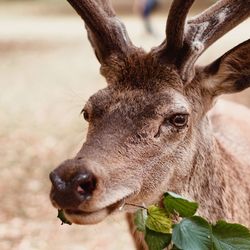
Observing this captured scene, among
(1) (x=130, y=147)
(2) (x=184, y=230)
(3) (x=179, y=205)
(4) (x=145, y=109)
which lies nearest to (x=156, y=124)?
(4) (x=145, y=109)

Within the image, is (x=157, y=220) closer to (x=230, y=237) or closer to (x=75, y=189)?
(x=230, y=237)

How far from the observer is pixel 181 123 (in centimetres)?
324

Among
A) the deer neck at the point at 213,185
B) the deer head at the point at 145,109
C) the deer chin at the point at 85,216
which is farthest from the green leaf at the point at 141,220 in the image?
the deer chin at the point at 85,216

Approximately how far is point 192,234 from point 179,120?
561 mm

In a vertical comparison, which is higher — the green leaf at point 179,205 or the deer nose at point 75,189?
the deer nose at point 75,189

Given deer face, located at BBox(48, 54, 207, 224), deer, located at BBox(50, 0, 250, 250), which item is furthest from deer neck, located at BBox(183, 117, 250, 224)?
deer face, located at BBox(48, 54, 207, 224)

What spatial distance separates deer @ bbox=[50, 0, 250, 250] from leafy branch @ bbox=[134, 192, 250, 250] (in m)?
0.08

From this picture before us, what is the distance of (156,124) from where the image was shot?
10.3ft

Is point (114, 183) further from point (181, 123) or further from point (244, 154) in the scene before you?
point (244, 154)

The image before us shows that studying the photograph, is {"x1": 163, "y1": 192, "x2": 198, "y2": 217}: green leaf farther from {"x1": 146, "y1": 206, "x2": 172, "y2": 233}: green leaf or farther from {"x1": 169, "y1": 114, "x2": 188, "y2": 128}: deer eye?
{"x1": 169, "y1": 114, "x2": 188, "y2": 128}: deer eye

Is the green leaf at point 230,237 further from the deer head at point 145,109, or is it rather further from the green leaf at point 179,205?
the deer head at point 145,109

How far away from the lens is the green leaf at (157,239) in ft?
10.3

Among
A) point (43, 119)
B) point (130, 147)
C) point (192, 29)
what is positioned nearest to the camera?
point (130, 147)

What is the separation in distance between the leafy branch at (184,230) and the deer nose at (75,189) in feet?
1.80
